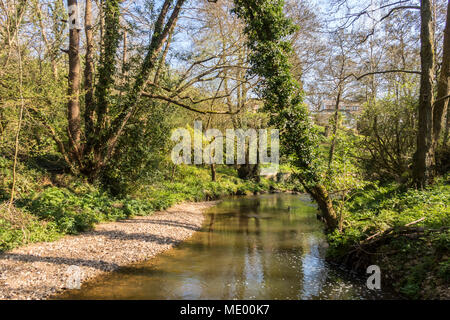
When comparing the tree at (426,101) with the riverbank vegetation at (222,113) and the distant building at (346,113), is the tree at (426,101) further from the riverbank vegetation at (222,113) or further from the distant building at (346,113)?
the distant building at (346,113)

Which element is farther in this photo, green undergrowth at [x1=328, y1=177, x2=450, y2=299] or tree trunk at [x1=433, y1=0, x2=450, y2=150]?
tree trunk at [x1=433, y1=0, x2=450, y2=150]

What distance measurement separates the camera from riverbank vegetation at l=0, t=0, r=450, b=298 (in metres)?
7.96

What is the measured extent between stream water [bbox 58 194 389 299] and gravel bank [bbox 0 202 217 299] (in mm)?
401

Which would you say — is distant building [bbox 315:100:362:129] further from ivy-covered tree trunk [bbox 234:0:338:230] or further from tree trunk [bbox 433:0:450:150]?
tree trunk [bbox 433:0:450:150]

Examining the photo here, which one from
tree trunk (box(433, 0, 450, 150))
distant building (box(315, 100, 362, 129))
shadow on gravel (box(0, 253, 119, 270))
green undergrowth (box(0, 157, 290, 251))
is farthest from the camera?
distant building (box(315, 100, 362, 129))

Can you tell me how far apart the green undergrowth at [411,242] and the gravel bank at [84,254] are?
222 inches

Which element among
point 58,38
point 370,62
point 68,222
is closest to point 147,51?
point 58,38

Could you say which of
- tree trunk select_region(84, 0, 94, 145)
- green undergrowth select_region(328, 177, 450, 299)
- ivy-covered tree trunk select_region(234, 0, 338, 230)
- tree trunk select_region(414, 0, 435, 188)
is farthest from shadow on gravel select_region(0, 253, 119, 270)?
tree trunk select_region(414, 0, 435, 188)

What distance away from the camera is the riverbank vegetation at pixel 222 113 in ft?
26.1

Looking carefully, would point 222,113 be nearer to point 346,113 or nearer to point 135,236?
point 135,236

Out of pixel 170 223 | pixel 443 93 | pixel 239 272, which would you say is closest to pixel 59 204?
pixel 170 223

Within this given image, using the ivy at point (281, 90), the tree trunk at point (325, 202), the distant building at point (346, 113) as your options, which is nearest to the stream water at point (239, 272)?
the tree trunk at point (325, 202)

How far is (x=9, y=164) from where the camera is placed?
11.3 m

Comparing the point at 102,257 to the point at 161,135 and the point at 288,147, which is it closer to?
the point at 288,147
